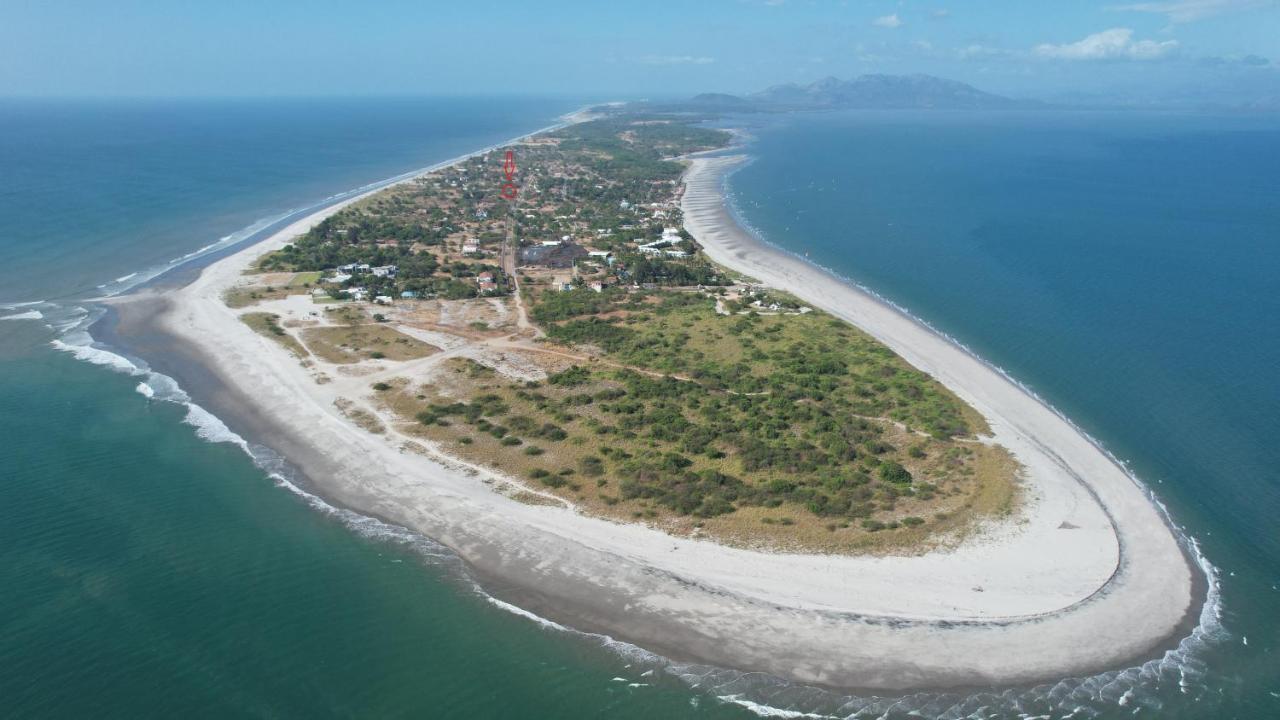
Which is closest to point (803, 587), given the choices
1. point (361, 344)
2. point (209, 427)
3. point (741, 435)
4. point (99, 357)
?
point (741, 435)

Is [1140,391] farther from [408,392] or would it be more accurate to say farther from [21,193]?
[21,193]

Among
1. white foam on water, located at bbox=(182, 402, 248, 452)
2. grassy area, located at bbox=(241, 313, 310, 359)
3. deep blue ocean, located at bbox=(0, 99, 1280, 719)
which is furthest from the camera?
grassy area, located at bbox=(241, 313, 310, 359)

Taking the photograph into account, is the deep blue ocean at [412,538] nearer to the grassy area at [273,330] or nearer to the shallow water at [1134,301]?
the shallow water at [1134,301]

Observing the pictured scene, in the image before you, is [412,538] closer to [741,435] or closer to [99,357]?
[741,435]

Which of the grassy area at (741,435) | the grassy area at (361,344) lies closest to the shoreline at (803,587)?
the grassy area at (741,435)

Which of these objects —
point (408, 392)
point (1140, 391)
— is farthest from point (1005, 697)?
point (408, 392)

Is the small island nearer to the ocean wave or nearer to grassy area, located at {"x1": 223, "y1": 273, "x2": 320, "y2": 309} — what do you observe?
grassy area, located at {"x1": 223, "y1": 273, "x2": 320, "y2": 309}

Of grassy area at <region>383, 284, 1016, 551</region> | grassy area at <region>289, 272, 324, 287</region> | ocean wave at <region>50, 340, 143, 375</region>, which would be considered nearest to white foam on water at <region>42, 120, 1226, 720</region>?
grassy area at <region>383, 284, 1016, 551</region>
